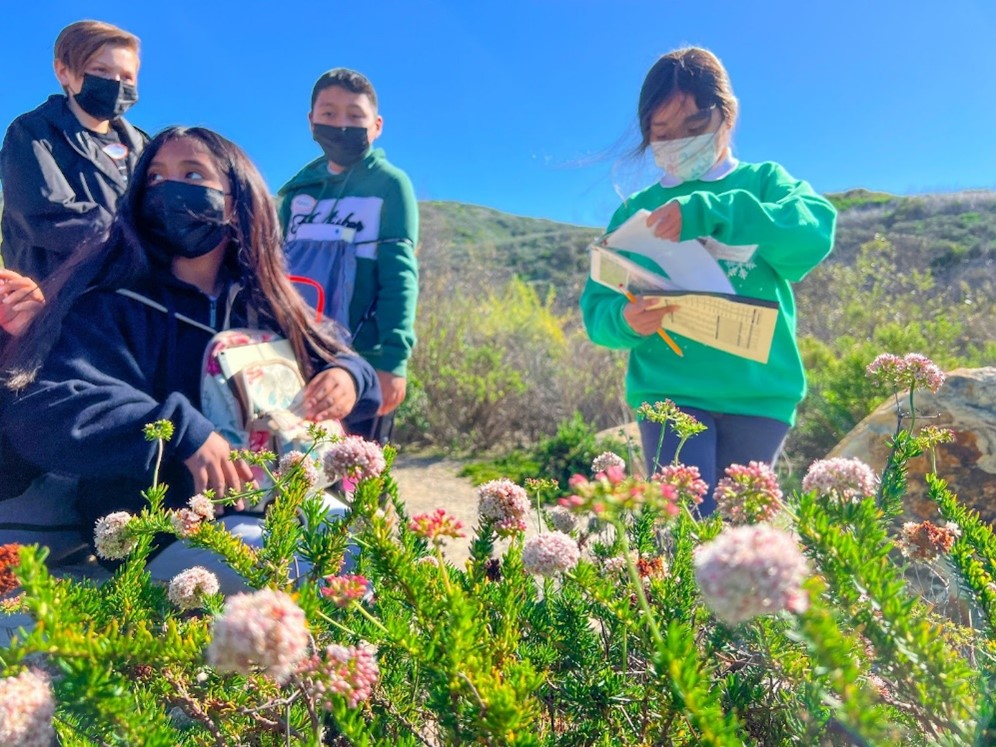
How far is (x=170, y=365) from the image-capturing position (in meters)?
2.15

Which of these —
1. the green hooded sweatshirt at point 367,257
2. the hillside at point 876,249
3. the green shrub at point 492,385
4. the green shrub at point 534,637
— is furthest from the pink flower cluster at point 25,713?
the hillside at point 876,249

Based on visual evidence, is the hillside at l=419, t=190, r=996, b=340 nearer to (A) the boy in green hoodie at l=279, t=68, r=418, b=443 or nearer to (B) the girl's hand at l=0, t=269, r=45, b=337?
(A) the boy in green hoodie at l=279, t=68, r=418, b=443

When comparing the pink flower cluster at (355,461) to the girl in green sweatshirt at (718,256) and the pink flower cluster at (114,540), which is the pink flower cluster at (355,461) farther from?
the girl in green sweatshirt at (718,256)

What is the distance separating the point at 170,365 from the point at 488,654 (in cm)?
163

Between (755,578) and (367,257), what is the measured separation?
2.79 metres

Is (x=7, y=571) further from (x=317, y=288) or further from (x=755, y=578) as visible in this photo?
(x=317, y=288)

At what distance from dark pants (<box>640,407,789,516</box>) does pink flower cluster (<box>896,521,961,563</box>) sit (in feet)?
3.37

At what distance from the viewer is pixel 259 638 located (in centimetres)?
67

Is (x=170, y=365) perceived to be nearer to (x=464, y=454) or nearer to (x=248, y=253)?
(x=248, y=253)

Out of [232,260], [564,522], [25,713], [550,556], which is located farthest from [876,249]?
[25,713]

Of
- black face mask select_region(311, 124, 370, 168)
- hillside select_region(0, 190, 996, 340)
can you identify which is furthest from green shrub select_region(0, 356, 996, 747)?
hillside select_region(0, 190, 996, 340)

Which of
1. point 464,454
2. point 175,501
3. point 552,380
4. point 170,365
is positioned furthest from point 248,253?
point 552,380

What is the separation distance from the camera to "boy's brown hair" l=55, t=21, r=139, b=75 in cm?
298

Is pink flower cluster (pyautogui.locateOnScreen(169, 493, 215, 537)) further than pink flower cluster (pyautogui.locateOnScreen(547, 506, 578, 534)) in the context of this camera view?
No
